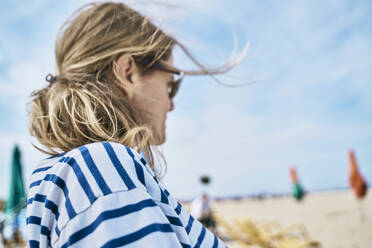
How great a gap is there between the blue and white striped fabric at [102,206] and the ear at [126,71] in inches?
17.8

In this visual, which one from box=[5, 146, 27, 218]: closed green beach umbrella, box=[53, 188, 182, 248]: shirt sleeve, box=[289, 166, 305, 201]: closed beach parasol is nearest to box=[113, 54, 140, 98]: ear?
box=[53, 188, 182, 248]: shirt sleeve

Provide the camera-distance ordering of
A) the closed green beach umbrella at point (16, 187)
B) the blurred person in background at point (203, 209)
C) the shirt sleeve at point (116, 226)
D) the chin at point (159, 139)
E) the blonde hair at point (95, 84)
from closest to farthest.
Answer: the shirt sleeve at point (116, 226) → the blonde hair at point (95, 84) → the chin at point (159, 139) → the closed green beach umbrella at point (16, 187) → the blurred person in background at point (203, 209)

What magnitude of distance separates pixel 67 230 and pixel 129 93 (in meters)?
0.60

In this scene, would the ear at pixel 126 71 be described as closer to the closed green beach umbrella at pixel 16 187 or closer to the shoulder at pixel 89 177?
the shoulder at pixel 89 177

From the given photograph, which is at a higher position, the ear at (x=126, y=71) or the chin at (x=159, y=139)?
the ear at (x=126, y=71)

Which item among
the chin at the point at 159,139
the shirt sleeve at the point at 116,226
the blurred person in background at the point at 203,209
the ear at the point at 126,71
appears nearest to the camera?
the shirt sleeve at the point at 116,226

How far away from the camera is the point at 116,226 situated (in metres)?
0.50

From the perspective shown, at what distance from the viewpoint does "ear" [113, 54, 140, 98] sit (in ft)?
3.33

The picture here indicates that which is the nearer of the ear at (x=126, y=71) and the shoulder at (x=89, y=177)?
the shoulder at (x=89, y=177)

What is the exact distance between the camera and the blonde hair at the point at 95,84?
0.80m

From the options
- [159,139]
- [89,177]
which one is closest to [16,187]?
[159,139]

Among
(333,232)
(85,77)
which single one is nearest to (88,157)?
(85,77)

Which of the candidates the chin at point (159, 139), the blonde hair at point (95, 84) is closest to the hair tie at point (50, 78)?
the blonde hair at point (95, 84)

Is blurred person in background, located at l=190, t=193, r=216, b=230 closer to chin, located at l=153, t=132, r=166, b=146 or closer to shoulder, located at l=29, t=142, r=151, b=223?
chin, located at l=153, t=132, r=166, b=146
